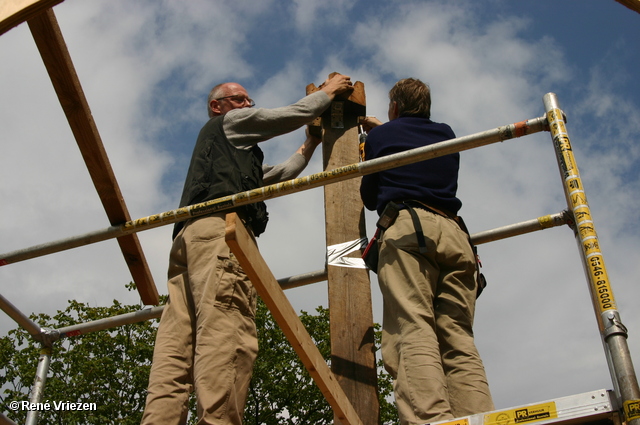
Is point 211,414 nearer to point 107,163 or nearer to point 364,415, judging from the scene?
point 364,415

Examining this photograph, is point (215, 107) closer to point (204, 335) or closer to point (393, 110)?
point (393, 110)

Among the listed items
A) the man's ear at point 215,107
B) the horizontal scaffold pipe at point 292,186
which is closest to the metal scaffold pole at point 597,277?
the horizontal scaffold pipe at point 292,186

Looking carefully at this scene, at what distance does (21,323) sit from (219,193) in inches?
72.9

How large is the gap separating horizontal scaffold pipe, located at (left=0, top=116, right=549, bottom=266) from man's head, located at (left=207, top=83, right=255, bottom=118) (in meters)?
1.27

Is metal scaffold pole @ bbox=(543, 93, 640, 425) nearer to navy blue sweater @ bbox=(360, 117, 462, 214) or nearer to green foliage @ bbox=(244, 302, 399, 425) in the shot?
navy blue sweater @ bbox=(360, 117, 462, 214)

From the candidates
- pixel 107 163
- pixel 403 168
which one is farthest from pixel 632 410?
pixel 107 163

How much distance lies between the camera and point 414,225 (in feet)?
11.4

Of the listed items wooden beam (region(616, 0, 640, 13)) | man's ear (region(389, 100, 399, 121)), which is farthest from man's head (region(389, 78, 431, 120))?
wooden beam (region(616, 0, 640, 13))

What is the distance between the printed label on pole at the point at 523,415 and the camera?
202cm

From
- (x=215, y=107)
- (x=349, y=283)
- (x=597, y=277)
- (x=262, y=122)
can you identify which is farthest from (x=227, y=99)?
(x=597, y=277)

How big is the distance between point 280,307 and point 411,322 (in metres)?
0.69

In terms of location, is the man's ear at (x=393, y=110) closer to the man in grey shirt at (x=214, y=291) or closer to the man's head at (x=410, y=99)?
the man's head at (x=410, y=99)

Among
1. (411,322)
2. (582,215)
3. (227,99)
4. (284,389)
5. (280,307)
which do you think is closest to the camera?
(582,215)

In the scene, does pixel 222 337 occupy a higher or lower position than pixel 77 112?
lower
